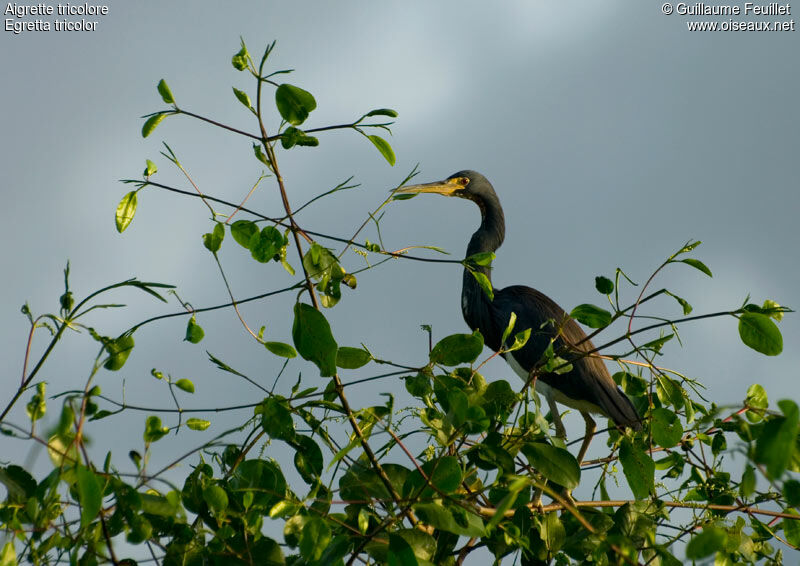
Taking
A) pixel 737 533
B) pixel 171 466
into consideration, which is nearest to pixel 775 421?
pixel 171 466

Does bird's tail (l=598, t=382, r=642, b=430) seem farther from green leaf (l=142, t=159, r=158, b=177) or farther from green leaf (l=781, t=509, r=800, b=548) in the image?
green leaf (l=142, t=159, r=158, b=177)

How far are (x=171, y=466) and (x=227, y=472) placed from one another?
36 cm

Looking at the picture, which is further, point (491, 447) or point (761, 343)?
point (491, 447)

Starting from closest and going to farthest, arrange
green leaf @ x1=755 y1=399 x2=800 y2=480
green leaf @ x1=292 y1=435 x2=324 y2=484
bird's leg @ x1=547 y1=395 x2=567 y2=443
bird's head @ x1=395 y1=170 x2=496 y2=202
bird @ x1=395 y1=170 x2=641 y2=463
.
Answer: green leaf @ x1=755 y1=399 x2=800 y2=480 → green leaf @ x1=292 y1=435 x2=324 y2=484 → bird @ x1=395 y1=170 x2=641 y2=463 → bird's leg @ x1=547 y1=395 x2=567 y2=443 → bird's head @ x1=395 y1=170 x2=496 y2=202

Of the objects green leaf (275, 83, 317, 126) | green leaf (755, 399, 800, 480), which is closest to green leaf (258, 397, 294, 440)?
green leaf (275, 83, 317, 126)

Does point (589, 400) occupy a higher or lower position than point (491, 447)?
higher

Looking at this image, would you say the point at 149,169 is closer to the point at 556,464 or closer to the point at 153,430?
the point at 153,430

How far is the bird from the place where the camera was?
4.80 meters

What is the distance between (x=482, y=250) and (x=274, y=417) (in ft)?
13.5

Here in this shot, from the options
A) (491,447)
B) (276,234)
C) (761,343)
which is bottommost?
(491,447)

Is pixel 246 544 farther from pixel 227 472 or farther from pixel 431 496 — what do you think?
pixel 431 496

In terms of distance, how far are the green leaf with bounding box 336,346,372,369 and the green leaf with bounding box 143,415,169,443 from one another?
1.39 ft

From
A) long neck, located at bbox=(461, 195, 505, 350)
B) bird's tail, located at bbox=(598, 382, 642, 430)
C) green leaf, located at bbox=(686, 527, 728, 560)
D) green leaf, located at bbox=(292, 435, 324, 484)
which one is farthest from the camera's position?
long neck, located at bbox=(461, 195, 505, 350)

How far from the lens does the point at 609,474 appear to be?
2.87m
